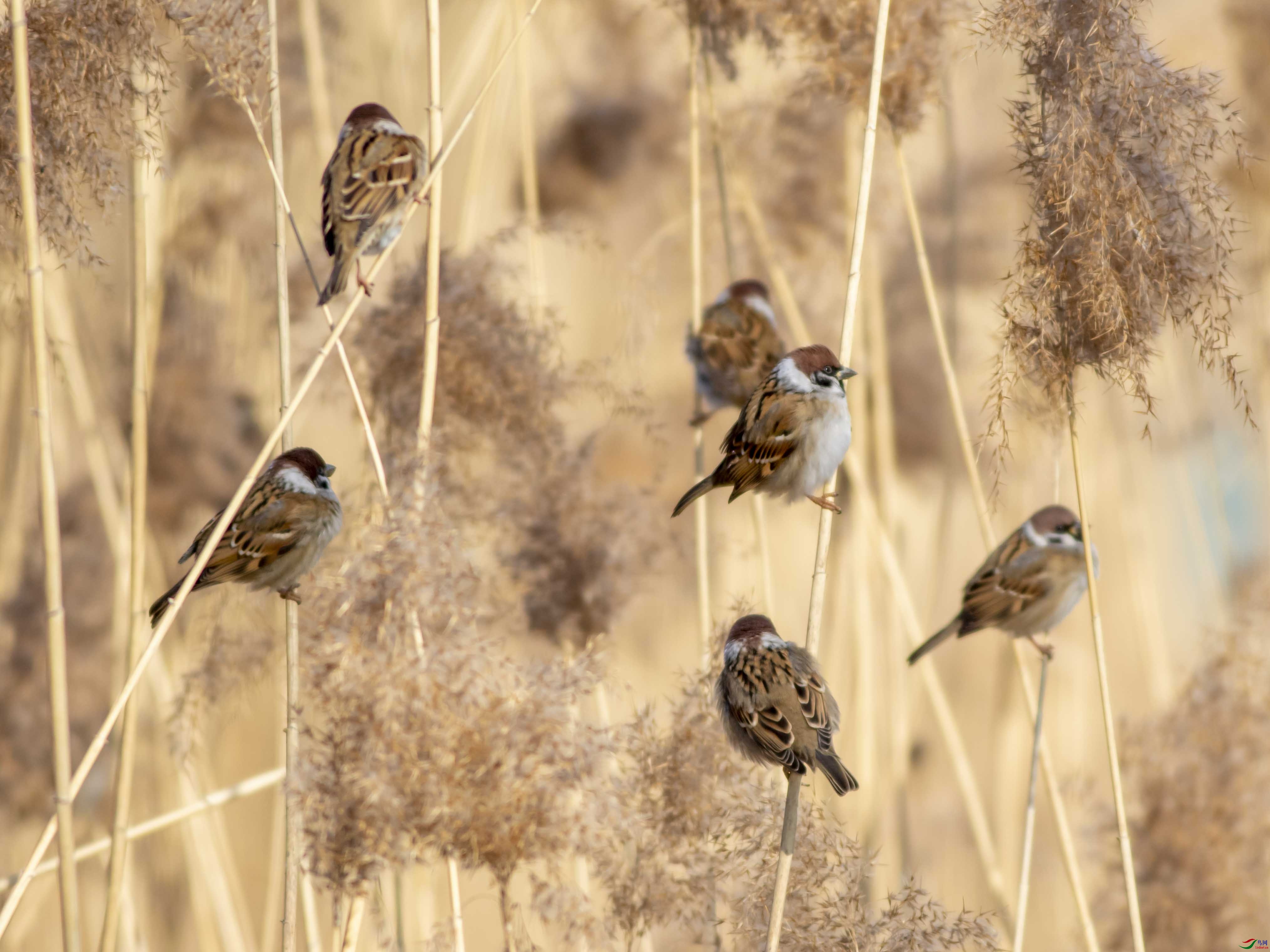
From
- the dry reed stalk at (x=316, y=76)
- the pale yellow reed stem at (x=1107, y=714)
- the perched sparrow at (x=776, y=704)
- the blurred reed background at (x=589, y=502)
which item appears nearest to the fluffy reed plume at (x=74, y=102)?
the blurred reed background at (x=589, y=502)

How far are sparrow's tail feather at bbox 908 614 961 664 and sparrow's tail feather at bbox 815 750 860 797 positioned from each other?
625 mm

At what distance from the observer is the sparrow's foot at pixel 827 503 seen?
1816mm

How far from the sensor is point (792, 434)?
7.43ft

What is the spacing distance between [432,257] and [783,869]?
3.56 ft

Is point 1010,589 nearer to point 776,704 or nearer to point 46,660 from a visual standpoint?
point 776,704

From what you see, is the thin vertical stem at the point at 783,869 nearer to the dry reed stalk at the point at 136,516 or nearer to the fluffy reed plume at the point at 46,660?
the dry reed stalk at the point at 136,516

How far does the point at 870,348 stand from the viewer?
3047 mm

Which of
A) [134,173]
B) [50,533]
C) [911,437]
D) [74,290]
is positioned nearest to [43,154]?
[134,173]

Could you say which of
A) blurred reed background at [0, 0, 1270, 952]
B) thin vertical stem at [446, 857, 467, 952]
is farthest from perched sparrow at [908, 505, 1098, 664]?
thin vertical stem at [446, 857, 467, 952]

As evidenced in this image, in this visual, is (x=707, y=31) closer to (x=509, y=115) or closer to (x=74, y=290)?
(x=509, y=115)

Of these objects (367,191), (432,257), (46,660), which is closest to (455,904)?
(432,257)

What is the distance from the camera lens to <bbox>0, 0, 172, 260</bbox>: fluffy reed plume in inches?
65.4

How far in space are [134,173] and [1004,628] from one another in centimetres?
222

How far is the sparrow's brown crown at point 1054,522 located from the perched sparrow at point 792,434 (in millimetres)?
784
